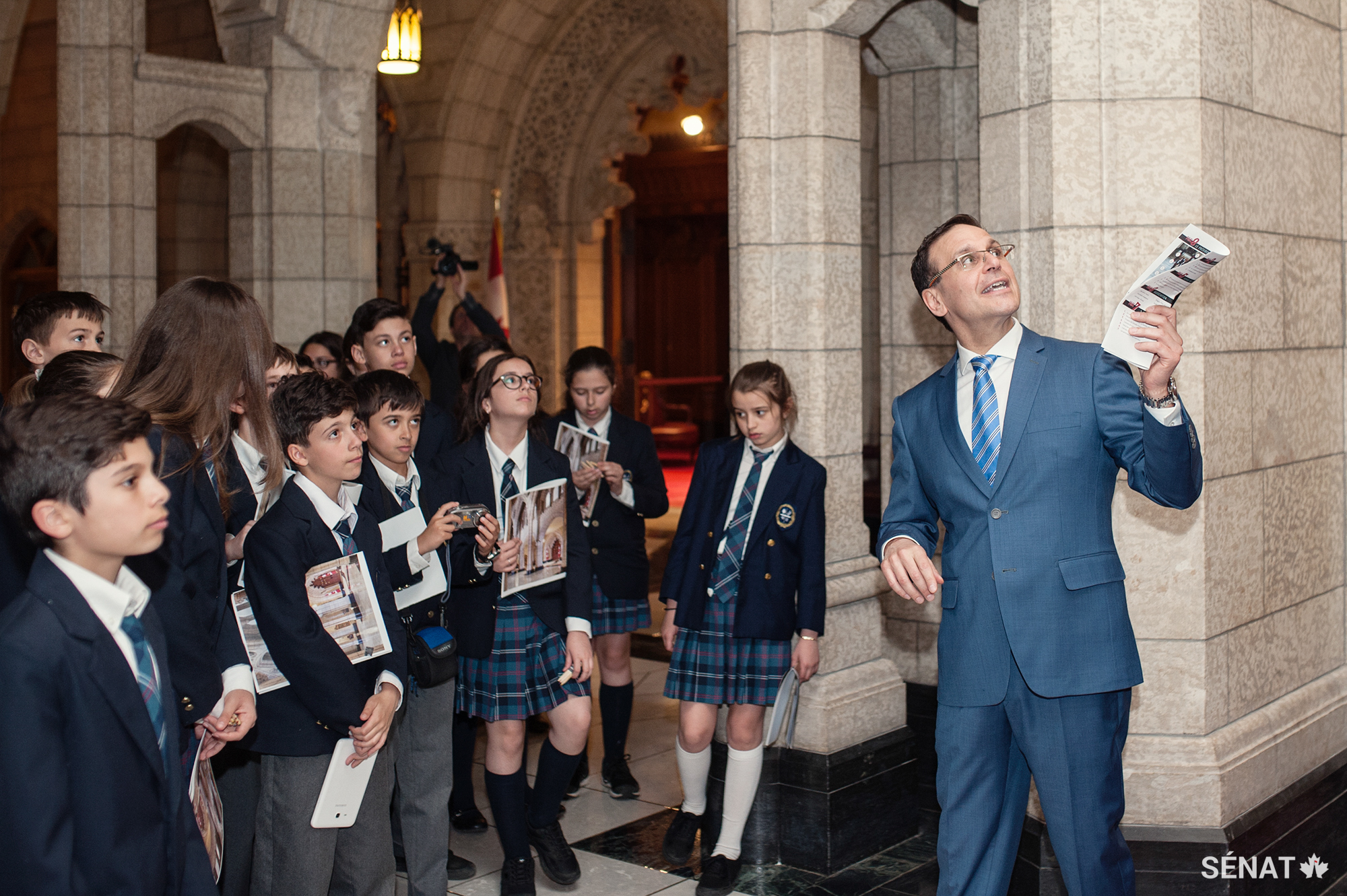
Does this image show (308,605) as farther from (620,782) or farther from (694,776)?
(620,782)

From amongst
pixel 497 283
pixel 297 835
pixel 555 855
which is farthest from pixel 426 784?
pixel 497 283

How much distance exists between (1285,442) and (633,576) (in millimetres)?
2308

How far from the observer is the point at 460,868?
3.98 metres

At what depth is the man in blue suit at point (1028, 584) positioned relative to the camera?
2.64m

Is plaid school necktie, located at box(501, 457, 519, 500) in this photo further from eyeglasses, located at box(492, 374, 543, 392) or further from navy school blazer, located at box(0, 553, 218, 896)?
navy school blazer, located at box(0, 553, 218, 896)

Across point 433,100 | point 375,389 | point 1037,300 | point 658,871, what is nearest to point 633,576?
point 658,871

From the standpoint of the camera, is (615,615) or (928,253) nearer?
(928,253)

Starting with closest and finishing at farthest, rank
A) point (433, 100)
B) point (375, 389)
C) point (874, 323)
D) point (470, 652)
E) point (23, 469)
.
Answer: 1. point (23, 469)
2. point (375, 389)
3. point (470, 652)
4. point (874, 323)
5. point (433, 100)

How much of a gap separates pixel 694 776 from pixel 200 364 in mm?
2100

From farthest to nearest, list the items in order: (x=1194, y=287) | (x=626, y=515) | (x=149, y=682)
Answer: (x=626, y=515) < (x=1194, y=287) < (x=149, y=682)

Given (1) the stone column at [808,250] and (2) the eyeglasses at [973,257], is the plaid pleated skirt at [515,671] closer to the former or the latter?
(1) the stone column at [808,250]

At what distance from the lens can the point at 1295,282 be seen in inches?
156

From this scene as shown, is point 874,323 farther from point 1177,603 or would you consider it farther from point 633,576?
point 1177,603

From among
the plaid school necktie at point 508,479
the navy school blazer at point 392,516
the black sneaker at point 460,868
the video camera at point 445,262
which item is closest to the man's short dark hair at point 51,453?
the navy school blazer at point 392,516
